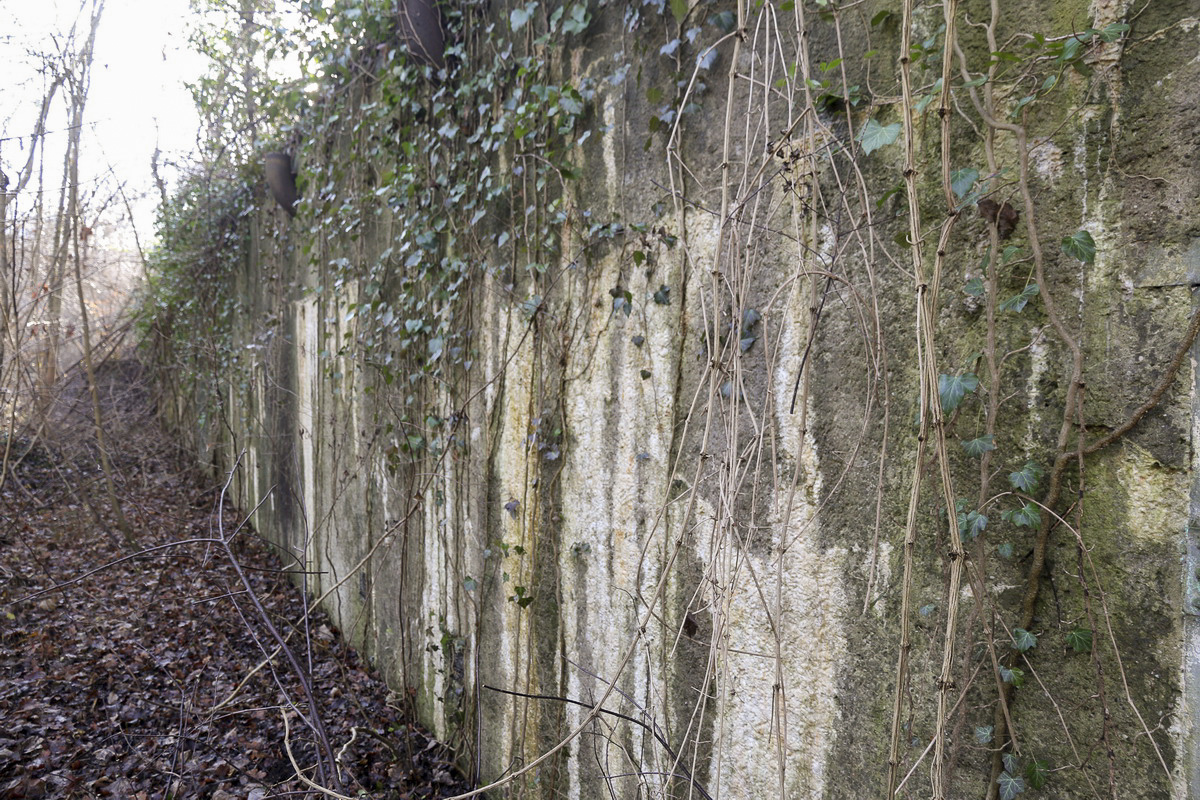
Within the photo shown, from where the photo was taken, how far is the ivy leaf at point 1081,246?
1067 mm

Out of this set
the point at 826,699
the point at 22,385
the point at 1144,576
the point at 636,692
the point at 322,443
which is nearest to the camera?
the point at 1144,576

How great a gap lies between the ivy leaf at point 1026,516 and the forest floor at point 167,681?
1310 mm

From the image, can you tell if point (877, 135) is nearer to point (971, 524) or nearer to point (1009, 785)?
point (971, 524)

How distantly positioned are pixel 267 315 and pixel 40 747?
3.69 metres

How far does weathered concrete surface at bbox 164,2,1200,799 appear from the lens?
1.05 meters

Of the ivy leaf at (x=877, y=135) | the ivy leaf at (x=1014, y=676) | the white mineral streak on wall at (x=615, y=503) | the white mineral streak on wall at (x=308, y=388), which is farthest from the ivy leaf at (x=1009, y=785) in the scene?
the white mineral streak on wall at (x=308, y=388)

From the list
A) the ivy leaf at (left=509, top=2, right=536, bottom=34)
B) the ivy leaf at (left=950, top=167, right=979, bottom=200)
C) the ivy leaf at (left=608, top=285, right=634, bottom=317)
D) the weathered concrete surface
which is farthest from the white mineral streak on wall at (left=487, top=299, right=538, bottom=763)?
the ivy leaf at (left=950, top=167, right=979, bottom=200)

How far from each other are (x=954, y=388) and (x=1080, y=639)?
408 millimetres

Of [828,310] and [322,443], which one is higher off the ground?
[828,310]

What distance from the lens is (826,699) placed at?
147 centimetres

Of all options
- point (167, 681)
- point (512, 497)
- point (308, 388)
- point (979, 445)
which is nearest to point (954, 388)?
point (979, 445)

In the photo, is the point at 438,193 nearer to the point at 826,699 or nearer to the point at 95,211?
the point at 826,699

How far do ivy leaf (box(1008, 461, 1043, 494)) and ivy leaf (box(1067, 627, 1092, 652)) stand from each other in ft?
0.69

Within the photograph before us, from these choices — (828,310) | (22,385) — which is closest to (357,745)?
(828,310)
